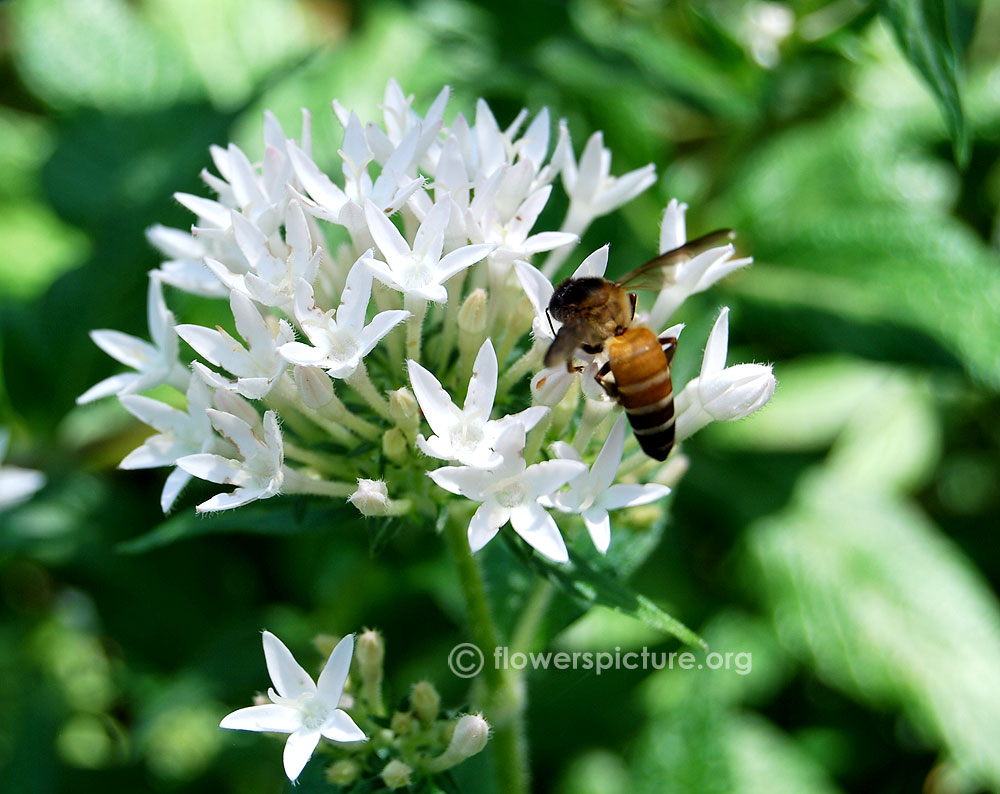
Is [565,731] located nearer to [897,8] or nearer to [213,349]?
[213,349]

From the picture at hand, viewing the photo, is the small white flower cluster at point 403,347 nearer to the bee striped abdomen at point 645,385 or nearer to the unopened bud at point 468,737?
the bee striped abdomen at point 645,385

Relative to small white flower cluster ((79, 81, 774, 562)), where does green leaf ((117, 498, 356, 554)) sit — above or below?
below

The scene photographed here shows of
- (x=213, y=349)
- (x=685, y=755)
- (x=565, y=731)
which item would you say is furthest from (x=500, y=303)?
(x=565, y=731)

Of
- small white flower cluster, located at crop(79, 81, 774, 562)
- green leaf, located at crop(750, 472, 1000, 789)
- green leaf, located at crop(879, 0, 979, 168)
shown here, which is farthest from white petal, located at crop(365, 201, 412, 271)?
green leaf, located at crop(750, 472, 1000, 789)

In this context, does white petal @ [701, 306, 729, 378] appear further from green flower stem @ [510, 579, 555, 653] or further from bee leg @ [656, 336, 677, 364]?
green flower stem @ [510, 579, 555, 653]

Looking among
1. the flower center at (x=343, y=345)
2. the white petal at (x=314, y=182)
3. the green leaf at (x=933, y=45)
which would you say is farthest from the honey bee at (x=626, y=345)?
the green leaf at (x=933, y=45)

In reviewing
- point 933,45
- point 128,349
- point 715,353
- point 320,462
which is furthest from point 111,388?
point 933,45
